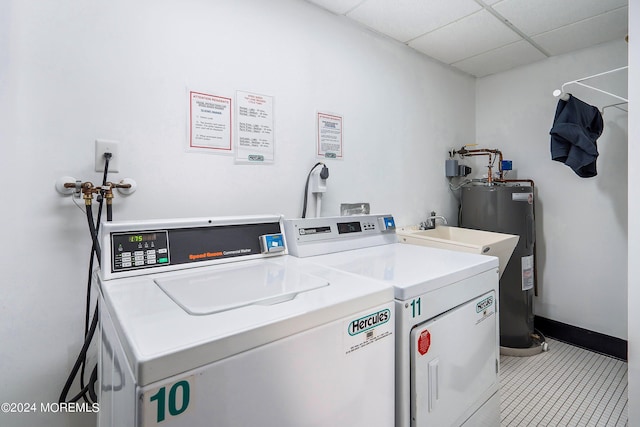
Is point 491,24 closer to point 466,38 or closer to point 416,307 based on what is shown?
point 466,38

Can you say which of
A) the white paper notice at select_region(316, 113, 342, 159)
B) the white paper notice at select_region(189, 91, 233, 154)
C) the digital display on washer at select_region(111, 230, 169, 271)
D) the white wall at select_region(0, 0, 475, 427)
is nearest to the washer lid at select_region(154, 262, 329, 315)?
the digital display on washer at select_region(111, 230, 169, 271)

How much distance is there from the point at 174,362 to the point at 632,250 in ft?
6.38

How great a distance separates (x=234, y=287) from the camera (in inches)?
35.2

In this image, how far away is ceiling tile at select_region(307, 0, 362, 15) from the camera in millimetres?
1815

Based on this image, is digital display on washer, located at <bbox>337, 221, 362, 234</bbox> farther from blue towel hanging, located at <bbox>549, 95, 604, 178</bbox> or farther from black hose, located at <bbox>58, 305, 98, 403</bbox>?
blue towel hanging, located at <bbox>549, 95, 604, 178</bbox>

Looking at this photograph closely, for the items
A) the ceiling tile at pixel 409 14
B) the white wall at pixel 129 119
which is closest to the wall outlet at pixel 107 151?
the white wall at pixel 129 119

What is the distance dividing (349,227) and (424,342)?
0.76 metres

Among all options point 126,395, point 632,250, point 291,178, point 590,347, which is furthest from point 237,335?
point 590,347

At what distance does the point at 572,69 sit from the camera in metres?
2.50

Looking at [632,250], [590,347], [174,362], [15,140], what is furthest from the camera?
[590,347]

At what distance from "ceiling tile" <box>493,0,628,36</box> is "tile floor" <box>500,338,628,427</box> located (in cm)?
235

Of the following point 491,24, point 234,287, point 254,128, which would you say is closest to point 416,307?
point 234,287

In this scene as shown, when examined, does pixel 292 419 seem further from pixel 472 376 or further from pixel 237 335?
pixel 472 376

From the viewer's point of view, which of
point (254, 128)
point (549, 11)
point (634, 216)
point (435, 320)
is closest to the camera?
point (435, 320)
